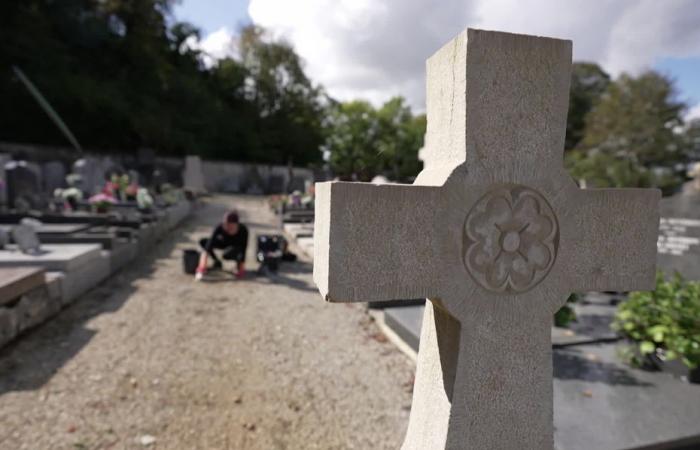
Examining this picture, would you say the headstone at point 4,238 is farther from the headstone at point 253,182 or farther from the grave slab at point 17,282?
the headstone at point 253,182

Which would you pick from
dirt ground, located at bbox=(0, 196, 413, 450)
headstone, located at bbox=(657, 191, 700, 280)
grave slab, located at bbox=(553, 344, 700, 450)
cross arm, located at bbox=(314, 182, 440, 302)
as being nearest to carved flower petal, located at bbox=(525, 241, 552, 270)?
cross arm, located at bbox=(314, 182, 440, 302)

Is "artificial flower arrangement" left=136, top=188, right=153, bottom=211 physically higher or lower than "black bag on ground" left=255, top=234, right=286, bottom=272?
higher

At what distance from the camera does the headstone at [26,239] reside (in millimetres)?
5242

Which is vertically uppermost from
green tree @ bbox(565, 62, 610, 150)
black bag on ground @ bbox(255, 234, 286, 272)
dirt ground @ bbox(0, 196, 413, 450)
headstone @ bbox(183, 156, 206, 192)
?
green tree @ bbox(565, 62, 610, 150)

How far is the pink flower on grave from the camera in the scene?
1349 millimetres

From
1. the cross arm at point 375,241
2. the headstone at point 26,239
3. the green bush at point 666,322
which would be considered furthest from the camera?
the headstone at point 26,239

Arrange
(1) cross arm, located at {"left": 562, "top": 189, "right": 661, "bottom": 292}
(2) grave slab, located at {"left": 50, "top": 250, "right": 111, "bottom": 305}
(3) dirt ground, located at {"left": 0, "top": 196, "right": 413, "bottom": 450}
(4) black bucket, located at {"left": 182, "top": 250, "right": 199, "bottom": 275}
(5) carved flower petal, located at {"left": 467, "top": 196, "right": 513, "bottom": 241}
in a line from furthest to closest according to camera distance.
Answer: (4) black bucket, located at {"left": 182, "top": 250, "right": 199, "bottom": 275}, (2) grave slab, located at {"left": 50, "top": 250, "right": 111, "bottom": 305}, (3) dirt ground, located at {"left": 0, "top": 196, "right": 413, "bottom": 450}, (1) cross arm, located at {"left": 562, "top": 189, "right": 661, "bottom": 292}, (5) carved flower petal, located at {"left": 467, "top": 196, "right": 513, "bottom": 241}

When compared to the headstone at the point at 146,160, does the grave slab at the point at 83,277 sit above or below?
below

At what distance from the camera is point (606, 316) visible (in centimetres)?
451

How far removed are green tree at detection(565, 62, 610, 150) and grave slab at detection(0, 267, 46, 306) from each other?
3781 centimetres

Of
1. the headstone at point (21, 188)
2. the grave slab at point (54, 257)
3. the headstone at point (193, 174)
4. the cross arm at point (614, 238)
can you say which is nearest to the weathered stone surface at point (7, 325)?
the grave slab at point (54, 257)

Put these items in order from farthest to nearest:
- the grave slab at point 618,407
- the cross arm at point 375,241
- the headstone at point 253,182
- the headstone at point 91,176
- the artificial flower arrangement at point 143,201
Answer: the headstone at point 253,182, the headstone at point 91,176, the artificial flower arrangement at point 143,201, the grave slab at point 618,407, the cross arm at point 375,241

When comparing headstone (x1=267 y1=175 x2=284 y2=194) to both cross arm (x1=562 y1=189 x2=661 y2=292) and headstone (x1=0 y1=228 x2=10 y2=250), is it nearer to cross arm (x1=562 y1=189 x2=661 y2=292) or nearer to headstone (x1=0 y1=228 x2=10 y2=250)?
headstone (x1=0 y1=228 x2=10 y2=250)

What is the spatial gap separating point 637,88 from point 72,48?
34383mm
